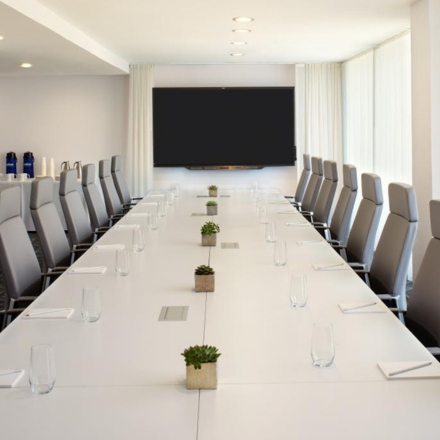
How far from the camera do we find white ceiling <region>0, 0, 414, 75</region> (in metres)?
6.86

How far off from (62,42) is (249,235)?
378 cm

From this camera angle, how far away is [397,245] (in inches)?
174

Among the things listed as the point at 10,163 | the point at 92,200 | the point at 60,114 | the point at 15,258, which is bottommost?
the point at 15,258

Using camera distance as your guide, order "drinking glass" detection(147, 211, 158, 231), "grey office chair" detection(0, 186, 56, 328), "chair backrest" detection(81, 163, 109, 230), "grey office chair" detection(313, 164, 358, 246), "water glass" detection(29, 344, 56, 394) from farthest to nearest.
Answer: "chair backrest" detection(81, 163, 109, 230)
"grey office chair" detection(313, 164, 358, 246)
"drinking glass" detection(147, 211, 158, 231)
"grey office chair" detection(0, 186, 56, 328)
"water glass" detection(29, 344, 56, 394)

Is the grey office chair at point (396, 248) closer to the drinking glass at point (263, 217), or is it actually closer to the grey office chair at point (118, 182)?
the drinking glass at point (263, 217)

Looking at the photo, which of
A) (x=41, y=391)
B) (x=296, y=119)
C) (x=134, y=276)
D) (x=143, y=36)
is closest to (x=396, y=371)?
(x=41, y=391)

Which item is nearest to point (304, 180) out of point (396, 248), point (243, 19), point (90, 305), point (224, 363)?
point (243, 19)

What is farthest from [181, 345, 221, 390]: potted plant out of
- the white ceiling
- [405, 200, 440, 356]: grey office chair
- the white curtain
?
the white curtain

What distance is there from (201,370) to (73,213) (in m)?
4.43

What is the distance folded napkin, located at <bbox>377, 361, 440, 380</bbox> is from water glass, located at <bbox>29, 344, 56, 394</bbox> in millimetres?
1106

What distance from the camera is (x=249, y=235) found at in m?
5.68

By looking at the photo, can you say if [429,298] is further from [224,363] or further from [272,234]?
[272,234]

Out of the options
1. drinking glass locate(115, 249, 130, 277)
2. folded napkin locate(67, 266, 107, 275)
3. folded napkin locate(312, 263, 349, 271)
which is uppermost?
drinking glass locate(115, 249, 130, 277)

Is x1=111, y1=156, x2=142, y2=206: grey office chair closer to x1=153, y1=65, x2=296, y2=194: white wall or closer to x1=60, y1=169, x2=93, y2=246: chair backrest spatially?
x1=153, y1=65, x2=296, y2=194: white wall
